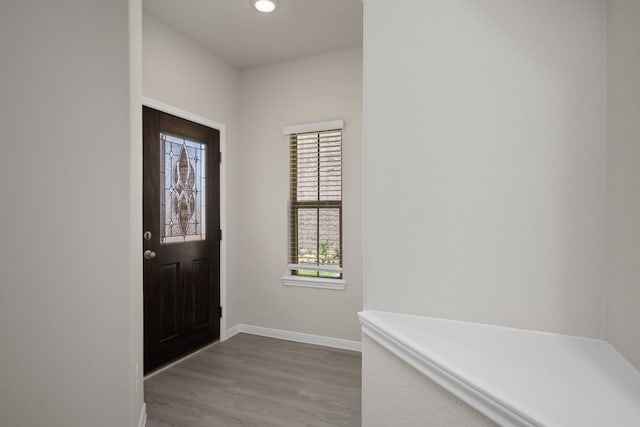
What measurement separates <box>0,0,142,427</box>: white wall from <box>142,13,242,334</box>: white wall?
1121 mm

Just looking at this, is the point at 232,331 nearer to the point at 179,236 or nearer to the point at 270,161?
the point at 179,236

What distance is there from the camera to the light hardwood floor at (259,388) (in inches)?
79.0

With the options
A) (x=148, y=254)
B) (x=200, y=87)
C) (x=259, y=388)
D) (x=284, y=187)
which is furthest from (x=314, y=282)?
(x=200, y=87)

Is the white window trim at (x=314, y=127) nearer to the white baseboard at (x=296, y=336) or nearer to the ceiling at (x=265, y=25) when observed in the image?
the ceiling at (x=265, y=25)

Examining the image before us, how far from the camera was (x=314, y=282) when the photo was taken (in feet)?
10.7

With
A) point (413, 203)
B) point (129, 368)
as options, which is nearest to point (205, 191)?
point (129, 368)

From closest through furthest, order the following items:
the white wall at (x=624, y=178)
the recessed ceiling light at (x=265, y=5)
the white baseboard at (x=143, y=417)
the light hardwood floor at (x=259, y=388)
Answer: the white wall at (x=624, y=178) → the white baseboard at (x=143, y=417) → the light hardwood floor at (x=259, y=388) → the recessed ceiling light at (x=265, y=5)

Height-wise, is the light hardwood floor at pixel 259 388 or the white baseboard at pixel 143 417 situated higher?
the white baseboard at pixel 143 417

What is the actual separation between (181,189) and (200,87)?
3.26 feet

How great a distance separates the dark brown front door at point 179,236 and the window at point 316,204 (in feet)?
2.61

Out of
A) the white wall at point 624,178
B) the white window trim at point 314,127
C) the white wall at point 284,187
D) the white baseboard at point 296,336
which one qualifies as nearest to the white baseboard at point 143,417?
the white baseboard at point 296,336

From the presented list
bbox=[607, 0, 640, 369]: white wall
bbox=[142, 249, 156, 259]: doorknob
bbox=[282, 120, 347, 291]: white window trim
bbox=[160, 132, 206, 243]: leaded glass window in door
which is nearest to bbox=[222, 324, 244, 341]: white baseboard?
bbox=[282, 120, 347, 291]: white window trim

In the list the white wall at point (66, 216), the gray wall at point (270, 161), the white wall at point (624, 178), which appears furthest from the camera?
the gray wall at point (270, 161)

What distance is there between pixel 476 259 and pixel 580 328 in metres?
0.30
